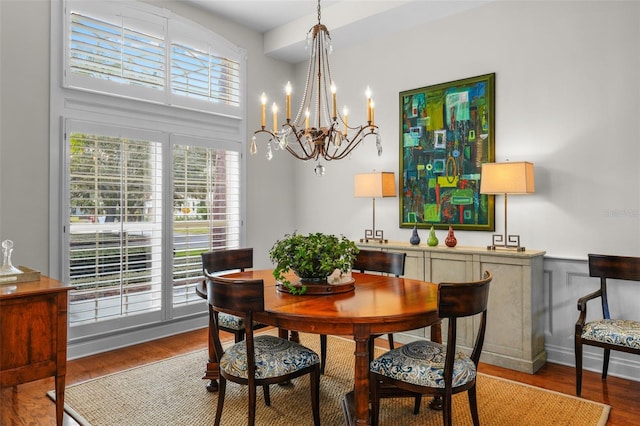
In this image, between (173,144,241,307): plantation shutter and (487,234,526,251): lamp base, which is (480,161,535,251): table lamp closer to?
(487,234,526,251): lamp base

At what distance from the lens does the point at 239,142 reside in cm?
486

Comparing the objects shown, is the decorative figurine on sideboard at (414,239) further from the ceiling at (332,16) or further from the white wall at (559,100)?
the ceiling at (332,16)

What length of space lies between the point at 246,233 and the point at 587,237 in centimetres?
333

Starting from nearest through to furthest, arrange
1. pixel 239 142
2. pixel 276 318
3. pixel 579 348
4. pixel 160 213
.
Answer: pixel 276 318 → pixel 579 348 → pixel 160 213 → pixel 239 142

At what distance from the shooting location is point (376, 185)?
14.0ft

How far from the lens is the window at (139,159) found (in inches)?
140

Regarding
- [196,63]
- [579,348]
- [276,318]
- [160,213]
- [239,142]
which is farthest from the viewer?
[239,142]

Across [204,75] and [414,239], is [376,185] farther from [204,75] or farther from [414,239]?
[204,75]

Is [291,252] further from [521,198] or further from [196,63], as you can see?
[196,63]

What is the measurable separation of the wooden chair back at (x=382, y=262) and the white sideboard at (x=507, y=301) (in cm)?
60

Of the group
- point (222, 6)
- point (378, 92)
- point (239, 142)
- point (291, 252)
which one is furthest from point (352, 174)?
point (291, 252)

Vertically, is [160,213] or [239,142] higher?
[239,142]

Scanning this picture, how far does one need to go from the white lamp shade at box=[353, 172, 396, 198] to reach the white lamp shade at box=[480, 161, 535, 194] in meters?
1.04

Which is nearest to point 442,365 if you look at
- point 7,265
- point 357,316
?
point 357,316
